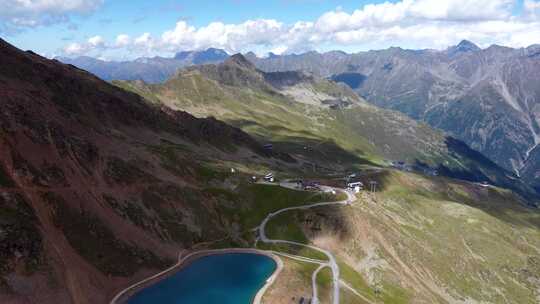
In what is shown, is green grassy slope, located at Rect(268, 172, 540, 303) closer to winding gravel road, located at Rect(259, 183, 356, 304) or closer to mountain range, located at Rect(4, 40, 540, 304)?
mountain range, located at Rect(4, 40, 540, 304)

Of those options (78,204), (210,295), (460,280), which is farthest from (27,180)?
(460,280)

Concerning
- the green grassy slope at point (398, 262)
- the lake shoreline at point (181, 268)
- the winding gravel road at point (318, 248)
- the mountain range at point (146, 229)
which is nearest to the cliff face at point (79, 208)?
the mountain range at point (146, 229)

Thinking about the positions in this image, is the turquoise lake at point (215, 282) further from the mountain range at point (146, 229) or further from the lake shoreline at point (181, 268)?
the mountain range at point (146, 229)

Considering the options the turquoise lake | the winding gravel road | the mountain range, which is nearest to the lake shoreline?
the turquoise lake

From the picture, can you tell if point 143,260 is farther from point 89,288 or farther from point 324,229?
point 324,229

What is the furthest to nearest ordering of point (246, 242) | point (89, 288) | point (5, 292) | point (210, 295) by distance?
point (246, 242) < point (210, 295) < point (89, 288) < point (5, 292)
